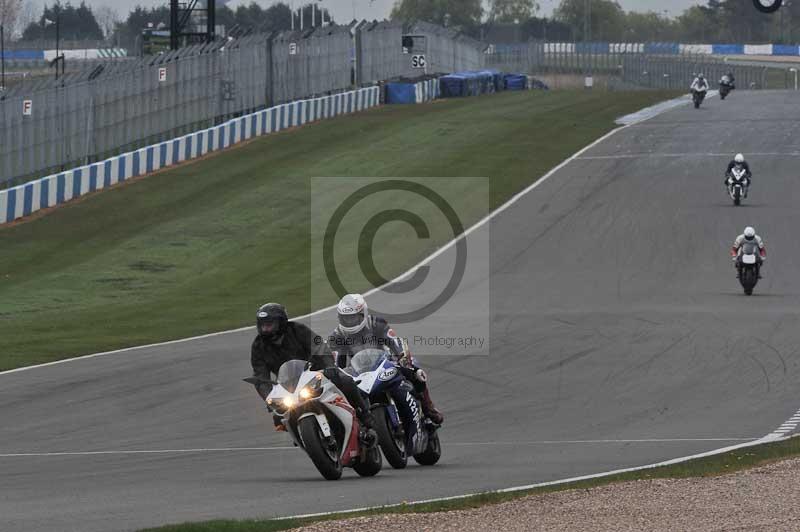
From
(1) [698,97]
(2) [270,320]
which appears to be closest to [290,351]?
(2) [270,320]

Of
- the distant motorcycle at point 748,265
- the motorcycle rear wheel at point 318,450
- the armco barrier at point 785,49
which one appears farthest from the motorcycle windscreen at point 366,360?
the armco barrier at point 785,49

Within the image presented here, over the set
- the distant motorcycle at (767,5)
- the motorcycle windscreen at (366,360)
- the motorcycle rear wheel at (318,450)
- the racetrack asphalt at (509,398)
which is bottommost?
the racetrack asphalt at (509,398)

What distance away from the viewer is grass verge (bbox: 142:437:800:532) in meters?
9.94

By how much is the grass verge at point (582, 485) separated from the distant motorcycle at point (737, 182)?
26590 millimetres

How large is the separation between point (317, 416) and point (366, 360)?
105cm

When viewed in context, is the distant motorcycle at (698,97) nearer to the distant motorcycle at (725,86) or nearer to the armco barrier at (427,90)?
the distant motorcycle at (725,86)

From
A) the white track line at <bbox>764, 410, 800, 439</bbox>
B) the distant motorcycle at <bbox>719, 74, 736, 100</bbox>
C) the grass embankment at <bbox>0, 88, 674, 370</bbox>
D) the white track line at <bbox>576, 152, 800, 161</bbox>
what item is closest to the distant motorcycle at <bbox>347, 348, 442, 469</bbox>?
the white track line at <bbox>764, 410, 800, 439</bbox>

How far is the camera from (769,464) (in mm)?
12477

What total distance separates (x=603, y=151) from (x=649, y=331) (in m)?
28.8

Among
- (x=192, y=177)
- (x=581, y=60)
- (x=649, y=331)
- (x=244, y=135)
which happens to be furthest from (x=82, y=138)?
(x=581, y=60)

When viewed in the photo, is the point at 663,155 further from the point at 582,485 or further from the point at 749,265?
the point at 582,485

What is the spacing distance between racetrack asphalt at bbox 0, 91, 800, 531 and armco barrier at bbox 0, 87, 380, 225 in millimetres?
12898

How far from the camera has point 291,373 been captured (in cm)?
1242

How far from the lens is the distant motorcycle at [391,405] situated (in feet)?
42.7
